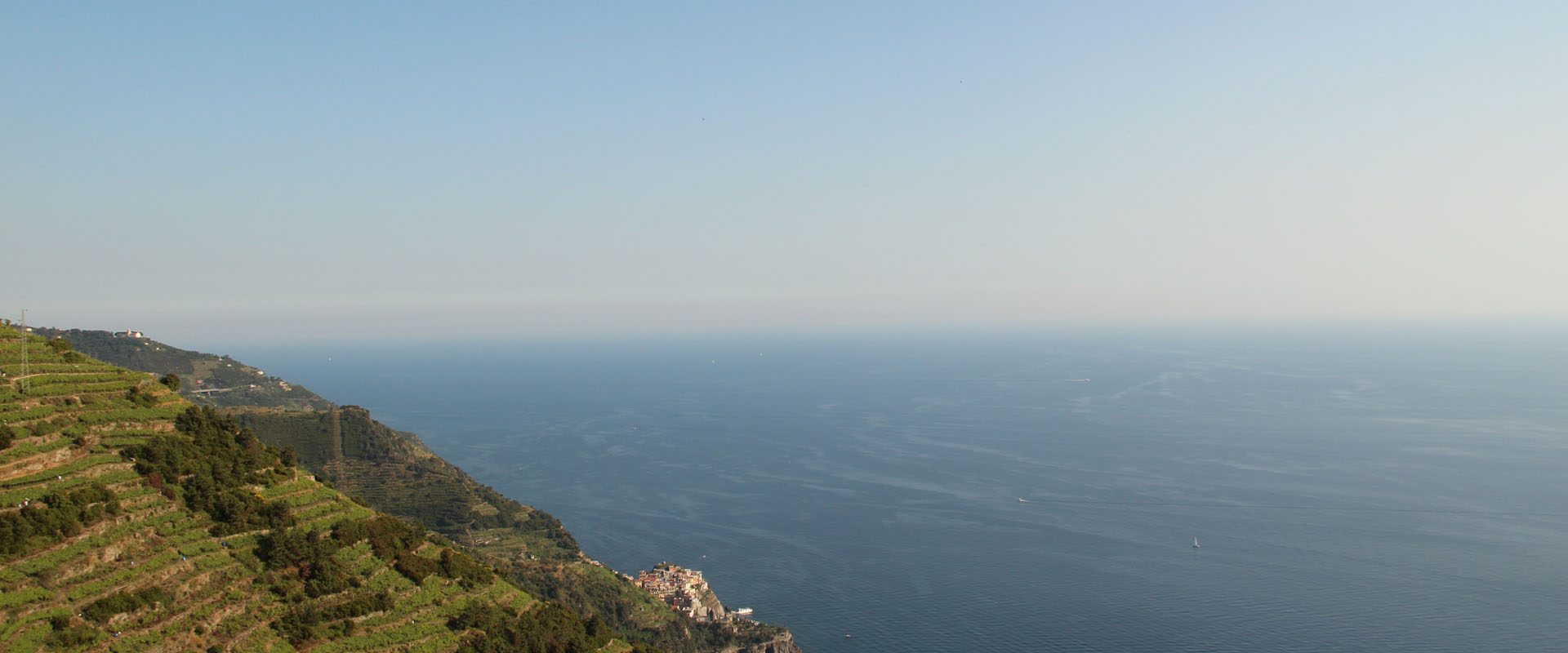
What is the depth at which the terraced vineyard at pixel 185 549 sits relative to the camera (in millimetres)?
18828

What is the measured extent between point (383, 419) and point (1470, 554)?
139053mm

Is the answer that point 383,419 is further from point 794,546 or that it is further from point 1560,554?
point 1560,554

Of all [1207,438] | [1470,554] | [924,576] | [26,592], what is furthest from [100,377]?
[1207,438]

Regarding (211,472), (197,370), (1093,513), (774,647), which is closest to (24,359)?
(211,472)

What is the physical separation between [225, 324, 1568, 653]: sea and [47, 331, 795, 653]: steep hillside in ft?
19.3

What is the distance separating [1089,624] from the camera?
51.2 metres

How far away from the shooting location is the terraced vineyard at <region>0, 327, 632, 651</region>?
1883cm

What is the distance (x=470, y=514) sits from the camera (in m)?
64.1

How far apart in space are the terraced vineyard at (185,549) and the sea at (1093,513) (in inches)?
1147

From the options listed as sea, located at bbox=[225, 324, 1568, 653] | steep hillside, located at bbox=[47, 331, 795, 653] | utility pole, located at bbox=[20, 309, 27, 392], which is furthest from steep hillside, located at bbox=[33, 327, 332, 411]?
utility pole, located at bbox=[20, 309, 27, 392]

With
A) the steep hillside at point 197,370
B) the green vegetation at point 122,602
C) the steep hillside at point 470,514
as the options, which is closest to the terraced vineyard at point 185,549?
the green vegetation at point 122,602

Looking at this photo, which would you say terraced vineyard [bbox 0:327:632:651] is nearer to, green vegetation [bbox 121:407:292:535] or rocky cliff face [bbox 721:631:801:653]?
green vegetation [bbox 121:407:292:535]

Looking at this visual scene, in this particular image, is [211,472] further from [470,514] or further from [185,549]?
[470,514]

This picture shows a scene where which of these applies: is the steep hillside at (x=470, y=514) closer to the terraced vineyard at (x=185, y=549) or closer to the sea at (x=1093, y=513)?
the sea at (x=1093, y=513)
